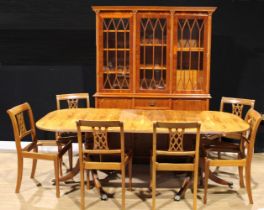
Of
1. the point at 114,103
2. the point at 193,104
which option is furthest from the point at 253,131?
the point at 114,103

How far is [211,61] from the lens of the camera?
5348mm

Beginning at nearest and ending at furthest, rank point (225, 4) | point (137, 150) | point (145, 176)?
point (145, 176) < point (137, 150) < point (225, 4)

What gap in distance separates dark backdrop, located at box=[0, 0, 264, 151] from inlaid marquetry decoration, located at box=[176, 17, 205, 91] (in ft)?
1.45

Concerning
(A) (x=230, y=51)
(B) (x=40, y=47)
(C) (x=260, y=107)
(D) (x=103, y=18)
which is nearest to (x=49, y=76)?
(B) (x=40, y=47)

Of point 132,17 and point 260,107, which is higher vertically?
point 132,17

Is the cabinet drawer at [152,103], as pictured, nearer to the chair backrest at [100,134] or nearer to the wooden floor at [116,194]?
the wooden floor at [116,194]

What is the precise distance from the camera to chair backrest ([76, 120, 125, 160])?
133 inches

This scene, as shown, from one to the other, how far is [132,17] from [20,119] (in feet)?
6.10

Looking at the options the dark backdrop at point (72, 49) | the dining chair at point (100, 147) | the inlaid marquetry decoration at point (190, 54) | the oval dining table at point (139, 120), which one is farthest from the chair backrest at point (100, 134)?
the dark backdrop at point (72, 49)

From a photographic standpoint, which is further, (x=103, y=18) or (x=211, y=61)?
(x=211, y=61)

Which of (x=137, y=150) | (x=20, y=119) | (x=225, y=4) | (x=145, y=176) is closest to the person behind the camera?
(x=20, y=119)

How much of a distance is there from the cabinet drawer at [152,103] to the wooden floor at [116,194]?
2.68 feet

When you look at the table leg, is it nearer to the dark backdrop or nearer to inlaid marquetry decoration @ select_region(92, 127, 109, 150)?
inlaid marquetry decoration @ select_region(92, 127, 109, 150)

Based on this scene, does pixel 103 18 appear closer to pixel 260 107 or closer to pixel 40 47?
pixel 40 47
